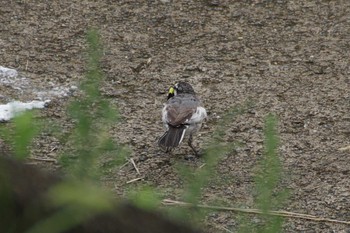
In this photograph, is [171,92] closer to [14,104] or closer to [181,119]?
[181,119]

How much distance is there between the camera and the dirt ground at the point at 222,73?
19.9 ft

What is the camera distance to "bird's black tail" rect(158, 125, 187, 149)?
623 centimetres

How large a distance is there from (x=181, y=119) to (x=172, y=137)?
0.50 ft

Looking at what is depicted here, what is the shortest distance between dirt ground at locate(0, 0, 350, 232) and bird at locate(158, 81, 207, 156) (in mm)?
180

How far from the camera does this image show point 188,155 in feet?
21.5

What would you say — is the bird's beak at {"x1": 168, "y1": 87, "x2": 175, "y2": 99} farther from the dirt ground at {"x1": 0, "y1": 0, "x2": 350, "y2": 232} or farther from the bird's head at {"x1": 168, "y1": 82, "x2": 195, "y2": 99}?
the dirt ground at {"x1": 0, "y1": 0, "x2": 350, "y2": 232}

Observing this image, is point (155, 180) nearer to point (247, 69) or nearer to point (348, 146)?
point (348, 146)

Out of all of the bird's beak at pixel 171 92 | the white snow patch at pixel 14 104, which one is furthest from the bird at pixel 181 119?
the white snow patch at pixel 14 104

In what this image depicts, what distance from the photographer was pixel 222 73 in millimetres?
7664

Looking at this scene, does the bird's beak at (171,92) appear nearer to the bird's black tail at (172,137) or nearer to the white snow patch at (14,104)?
the bird's black tail at (172,137)

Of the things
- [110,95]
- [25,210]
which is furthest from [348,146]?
[25,210]

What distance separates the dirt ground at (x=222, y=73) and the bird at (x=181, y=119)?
18 cm

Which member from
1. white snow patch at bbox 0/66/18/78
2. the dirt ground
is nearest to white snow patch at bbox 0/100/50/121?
the dirt ground

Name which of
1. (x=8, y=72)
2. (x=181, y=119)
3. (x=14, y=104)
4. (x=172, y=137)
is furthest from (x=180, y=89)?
(x=8, y=72)
